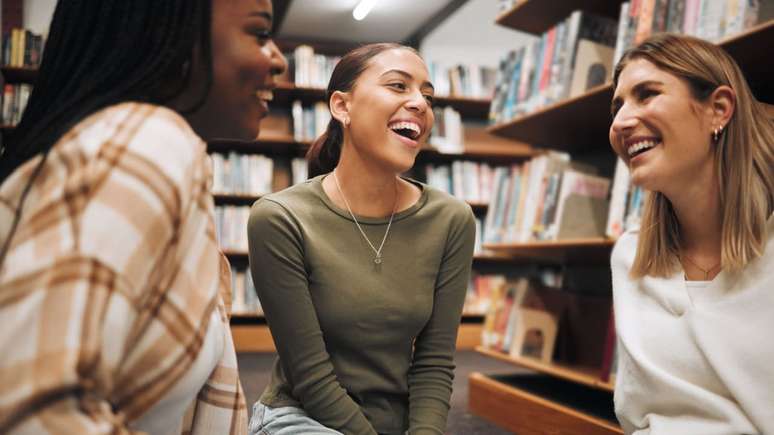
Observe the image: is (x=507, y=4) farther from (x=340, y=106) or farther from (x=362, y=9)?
(x=362, y=9)

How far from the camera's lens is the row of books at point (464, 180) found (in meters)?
4.70

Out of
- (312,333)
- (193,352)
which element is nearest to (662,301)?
(312,333)

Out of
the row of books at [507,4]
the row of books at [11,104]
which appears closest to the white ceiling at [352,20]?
the row of books at [11,104]

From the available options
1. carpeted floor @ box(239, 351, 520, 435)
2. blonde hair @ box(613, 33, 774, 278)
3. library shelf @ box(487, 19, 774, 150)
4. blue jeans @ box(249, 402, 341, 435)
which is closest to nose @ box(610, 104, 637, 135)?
blonde hair @ box(613, 33, 774, 278)

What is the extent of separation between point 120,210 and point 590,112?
1963mm

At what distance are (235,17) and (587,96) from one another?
1.59 metres

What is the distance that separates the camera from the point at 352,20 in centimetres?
527

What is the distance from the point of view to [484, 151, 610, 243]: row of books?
7.30 ft

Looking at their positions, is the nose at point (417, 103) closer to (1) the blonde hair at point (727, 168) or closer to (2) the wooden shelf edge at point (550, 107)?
(1) the blonde hair at point (727, 168)

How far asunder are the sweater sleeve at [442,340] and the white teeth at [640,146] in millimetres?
356

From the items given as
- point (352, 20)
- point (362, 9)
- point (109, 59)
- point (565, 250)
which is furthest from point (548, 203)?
point (352, 20)

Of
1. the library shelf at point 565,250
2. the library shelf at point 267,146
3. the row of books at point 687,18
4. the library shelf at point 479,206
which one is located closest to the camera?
the row of books at point 687,18

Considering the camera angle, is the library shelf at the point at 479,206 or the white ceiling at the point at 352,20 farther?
the white ceiling at the point at 352,20

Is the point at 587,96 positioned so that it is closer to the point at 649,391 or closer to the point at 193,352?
the point at 649,391
